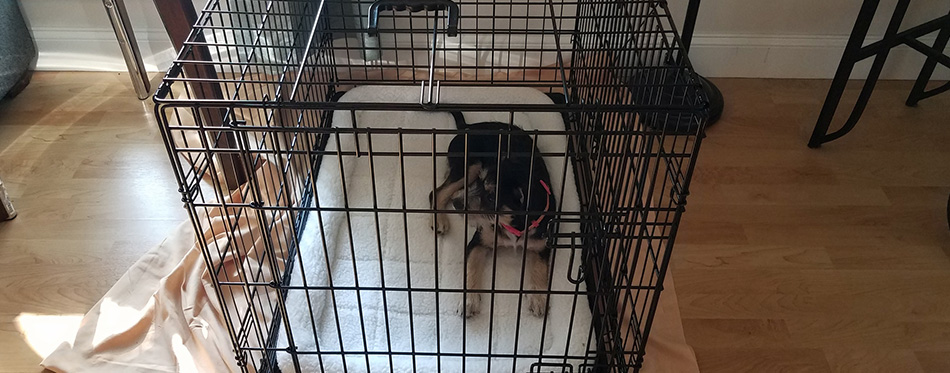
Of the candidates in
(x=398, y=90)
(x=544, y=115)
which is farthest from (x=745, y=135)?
(x=398, y=90)

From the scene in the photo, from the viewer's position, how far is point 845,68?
68.7 inches

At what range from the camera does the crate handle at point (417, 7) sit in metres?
0.97

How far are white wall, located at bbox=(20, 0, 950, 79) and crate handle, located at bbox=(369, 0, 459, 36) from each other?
1.23m

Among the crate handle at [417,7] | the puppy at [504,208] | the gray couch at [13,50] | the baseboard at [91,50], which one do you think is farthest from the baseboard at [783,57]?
Result: the gray couch at [13,50]

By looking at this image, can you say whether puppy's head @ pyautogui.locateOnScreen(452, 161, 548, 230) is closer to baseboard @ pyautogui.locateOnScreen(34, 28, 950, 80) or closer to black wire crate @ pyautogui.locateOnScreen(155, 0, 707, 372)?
black wire crate @ pyautogui.locateOnScreen(155, 0, 707, 372)

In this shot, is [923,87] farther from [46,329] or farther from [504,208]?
[46,329]

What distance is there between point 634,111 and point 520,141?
661mm

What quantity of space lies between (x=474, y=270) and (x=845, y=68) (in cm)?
113

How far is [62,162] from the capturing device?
179 centimetres

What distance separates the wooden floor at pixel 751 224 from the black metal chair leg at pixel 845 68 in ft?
0.19

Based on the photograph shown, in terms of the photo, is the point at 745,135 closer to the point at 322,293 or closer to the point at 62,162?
the point at 322,293

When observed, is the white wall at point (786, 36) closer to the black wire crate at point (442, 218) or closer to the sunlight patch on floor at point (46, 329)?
the black wire crate at point (442, 218)

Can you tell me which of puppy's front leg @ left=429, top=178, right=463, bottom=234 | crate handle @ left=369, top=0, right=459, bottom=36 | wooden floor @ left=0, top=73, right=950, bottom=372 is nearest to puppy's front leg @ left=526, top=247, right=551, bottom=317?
puppy's front leg @ left=429, top=178, right=463, bottom=234

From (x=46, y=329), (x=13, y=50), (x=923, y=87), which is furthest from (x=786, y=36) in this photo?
(x=13, y=50)
